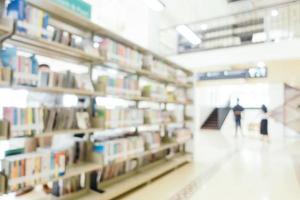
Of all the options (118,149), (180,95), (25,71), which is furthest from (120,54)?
(180,95)

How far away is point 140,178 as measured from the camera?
3443mm

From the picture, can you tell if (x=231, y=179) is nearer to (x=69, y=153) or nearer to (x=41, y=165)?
(x=69, y=153)

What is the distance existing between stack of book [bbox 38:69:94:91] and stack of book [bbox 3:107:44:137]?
0.86 ft

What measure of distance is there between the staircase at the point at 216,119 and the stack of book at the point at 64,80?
1154 centimetres

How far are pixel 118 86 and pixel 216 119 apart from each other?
11886 millimetres

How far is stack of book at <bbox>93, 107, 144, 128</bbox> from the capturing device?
9.02ft

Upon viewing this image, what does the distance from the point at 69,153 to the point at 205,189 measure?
1.93m

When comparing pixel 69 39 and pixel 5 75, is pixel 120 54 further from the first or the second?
pixel 5 75

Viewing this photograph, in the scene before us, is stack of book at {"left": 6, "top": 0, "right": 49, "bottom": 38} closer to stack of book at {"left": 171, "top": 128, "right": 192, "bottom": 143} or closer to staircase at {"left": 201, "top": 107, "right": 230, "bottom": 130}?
stack of book at {"left": 171, "top": 128, "right": 192, "bottom": 143}

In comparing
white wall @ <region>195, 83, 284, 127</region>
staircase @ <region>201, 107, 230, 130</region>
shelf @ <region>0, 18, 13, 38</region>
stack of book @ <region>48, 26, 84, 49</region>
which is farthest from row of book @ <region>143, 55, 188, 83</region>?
staircase @ <region>201, 107, 230, 130</region>

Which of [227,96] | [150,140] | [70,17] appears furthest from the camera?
[227,96]

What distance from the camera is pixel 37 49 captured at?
236 centimetres

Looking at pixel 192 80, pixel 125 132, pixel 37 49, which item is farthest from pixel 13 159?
pixel 192 80

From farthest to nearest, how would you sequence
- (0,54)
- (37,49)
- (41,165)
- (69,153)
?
(69,153) < (37,49) < (41,165) < (0,54)
